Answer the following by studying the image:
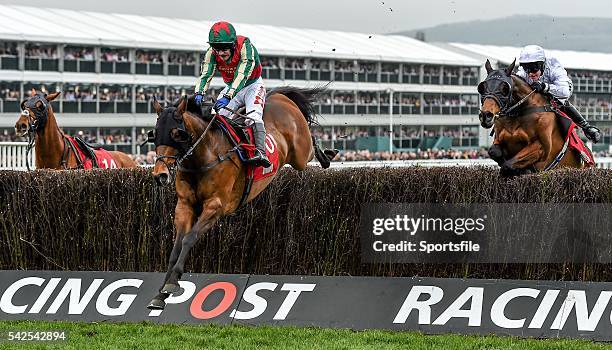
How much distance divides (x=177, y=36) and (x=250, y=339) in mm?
35872

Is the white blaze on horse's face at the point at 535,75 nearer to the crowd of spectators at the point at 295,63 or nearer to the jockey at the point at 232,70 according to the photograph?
the jockey at the point at 232,70

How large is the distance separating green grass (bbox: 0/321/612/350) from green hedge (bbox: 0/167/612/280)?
1.17 metres

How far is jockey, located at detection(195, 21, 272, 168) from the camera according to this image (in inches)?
312

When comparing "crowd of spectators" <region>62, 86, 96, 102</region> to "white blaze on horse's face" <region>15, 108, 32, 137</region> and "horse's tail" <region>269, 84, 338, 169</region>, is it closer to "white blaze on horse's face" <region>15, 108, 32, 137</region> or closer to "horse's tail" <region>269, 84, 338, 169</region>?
"white blaze on horse's face" <region>15, 108, 32, 137</region>

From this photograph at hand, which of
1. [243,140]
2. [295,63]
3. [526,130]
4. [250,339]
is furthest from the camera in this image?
[295,63]

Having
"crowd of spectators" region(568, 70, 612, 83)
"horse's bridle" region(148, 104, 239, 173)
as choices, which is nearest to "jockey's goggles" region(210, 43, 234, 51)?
"horse's bridle" region(148, 104, 239, 173)

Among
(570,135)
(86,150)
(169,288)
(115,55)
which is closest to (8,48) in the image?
(115,55)

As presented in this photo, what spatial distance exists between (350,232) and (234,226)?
0.98 m

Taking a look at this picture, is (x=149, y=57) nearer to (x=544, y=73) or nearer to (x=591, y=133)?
(x=591, y=133)

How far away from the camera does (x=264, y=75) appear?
40.8m

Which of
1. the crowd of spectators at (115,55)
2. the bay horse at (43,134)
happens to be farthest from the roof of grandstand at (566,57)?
the bay horse at (43,134)

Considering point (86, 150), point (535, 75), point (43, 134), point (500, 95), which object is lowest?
point (86, 150)

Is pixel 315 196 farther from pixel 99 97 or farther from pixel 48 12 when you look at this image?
pixel 48 12

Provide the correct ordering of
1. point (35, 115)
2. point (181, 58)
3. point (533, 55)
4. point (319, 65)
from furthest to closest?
point (319, 65), point (181, 58), point (35, 115), point (533, 55)
